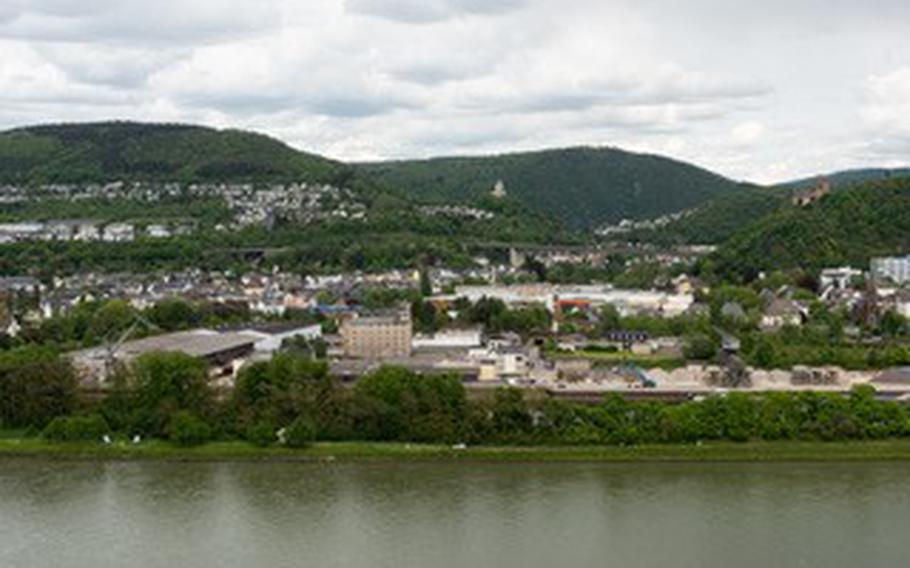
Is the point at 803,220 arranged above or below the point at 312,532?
above

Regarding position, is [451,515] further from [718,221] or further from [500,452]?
[718,221]

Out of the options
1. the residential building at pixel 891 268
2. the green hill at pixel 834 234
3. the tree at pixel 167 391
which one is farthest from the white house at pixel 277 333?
the residential building at pixel 891 268

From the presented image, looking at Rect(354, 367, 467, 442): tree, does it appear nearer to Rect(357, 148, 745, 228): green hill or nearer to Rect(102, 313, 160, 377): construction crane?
Rect(102, 313, 160, 377): construction crane

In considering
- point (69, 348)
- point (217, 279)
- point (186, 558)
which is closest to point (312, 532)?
point (186, 558)

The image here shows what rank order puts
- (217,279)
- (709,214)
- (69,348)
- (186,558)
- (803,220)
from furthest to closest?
(709,214) < (803,220) < (217,279) < (69,348) < (186,558)

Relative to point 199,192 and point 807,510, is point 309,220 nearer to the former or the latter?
point 199,192

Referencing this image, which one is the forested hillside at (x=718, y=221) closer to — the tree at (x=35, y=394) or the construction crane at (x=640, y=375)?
the construction crane at (x=640, y=375)
